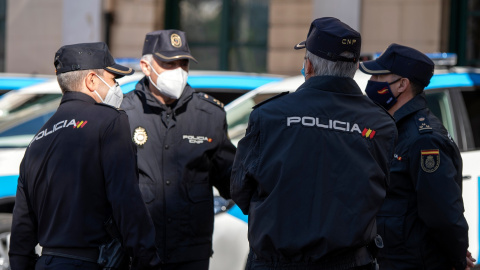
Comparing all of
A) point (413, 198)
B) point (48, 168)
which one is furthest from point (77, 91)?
point (413, 198)

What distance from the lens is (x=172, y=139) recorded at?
180 inches

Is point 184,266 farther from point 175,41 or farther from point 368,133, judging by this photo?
point 368,133

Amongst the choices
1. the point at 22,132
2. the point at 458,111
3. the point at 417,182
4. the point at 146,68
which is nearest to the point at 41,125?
the point at 22,132

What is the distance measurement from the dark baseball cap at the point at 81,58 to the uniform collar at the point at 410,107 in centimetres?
147

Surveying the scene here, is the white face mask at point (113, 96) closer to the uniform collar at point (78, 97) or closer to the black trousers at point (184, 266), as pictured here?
the uniform collar at point (78, 97)

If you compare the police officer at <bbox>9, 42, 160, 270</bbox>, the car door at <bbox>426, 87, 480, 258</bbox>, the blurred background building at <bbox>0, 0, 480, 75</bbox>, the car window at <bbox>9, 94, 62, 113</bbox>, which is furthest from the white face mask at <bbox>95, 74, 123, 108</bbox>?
the blurred background building at <bbox>0, 0, 480, 75</bbox>

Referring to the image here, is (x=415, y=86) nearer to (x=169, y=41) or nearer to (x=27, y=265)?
(x=169, y=41)

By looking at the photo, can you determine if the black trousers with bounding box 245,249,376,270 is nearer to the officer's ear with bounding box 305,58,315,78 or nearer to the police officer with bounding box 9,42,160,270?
the police officer with bounding box 9,42,160,270

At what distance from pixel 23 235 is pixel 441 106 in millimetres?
3563

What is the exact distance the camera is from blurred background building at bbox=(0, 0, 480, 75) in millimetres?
12484

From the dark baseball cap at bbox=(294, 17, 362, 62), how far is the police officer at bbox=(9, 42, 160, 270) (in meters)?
0.95

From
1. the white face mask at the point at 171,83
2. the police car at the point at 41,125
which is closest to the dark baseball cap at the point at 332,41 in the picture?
the white face mask at the point at 171,83

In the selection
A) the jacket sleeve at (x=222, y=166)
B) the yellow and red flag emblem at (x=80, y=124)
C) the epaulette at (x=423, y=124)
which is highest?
the yellow and red flag emblem at (x=80, y=124)

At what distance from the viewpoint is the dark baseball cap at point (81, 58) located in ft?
12.1
